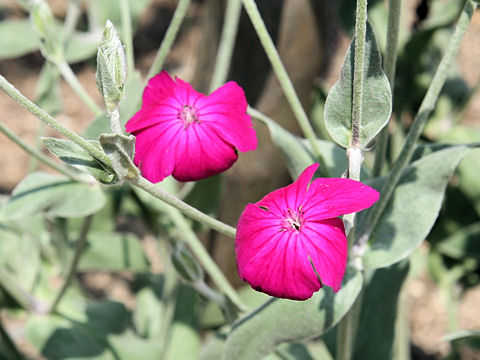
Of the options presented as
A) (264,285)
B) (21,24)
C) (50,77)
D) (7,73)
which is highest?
(7,73)

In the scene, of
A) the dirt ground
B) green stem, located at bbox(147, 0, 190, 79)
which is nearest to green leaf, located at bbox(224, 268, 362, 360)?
green stem, located at bbox(147, 0, 190, 79)

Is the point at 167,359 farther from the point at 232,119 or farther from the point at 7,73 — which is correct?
the point at 7,73

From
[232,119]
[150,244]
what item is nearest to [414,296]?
[150,244]

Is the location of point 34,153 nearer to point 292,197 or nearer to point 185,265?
point 185,265

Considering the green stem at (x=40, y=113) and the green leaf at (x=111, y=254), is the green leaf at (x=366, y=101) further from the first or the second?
the green leaf at (x=111, y=254)

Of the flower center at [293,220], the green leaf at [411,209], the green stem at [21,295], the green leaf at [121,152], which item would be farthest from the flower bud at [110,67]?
the green stem at [21,295]

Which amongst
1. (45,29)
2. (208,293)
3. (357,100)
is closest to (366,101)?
(357,100)

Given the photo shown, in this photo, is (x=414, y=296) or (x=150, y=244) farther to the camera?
(x=150, y=244)
